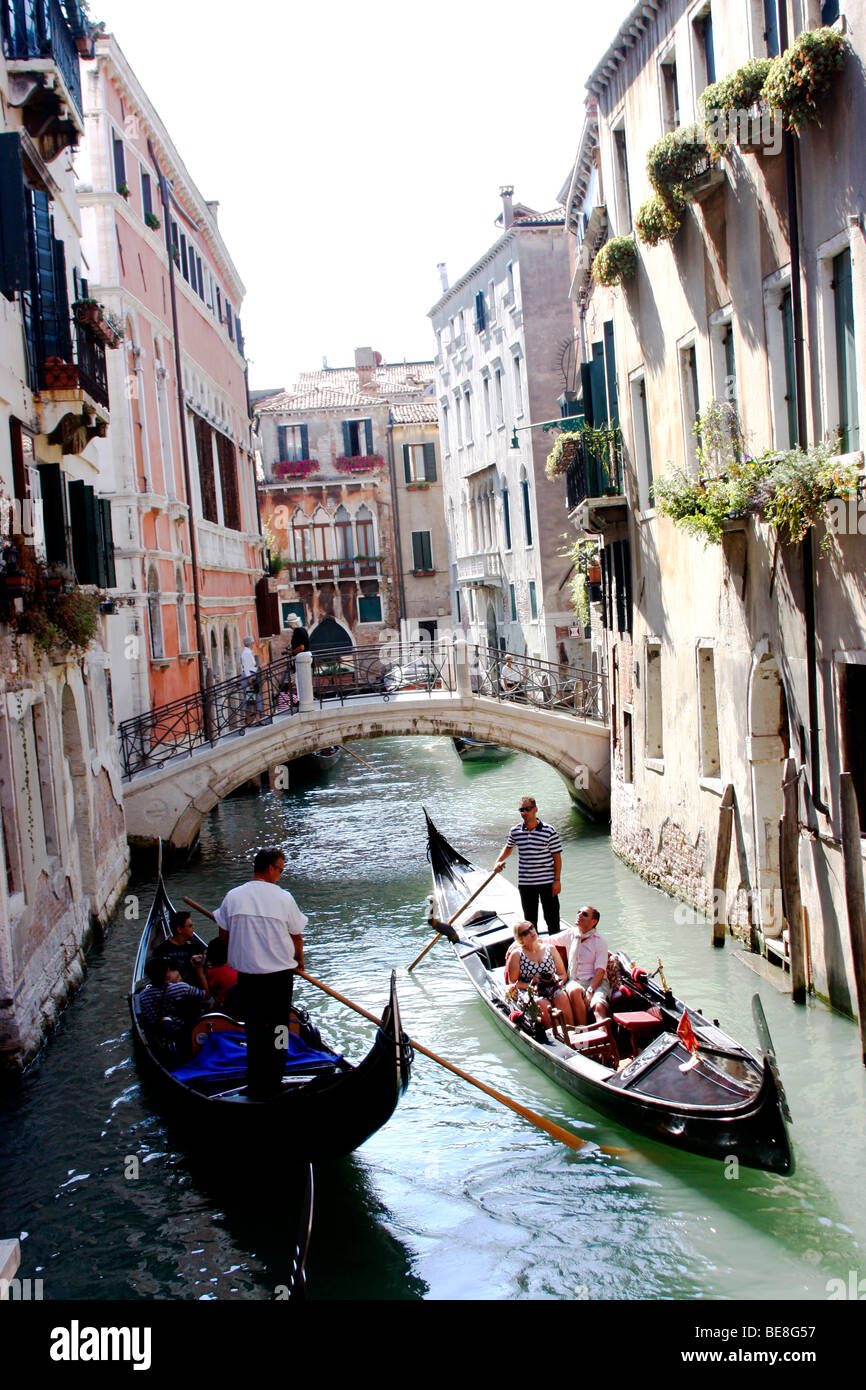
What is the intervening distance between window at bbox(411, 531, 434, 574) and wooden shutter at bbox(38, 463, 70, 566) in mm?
24297

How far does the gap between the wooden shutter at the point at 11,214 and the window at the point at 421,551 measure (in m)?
26.2

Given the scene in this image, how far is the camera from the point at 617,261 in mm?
11188

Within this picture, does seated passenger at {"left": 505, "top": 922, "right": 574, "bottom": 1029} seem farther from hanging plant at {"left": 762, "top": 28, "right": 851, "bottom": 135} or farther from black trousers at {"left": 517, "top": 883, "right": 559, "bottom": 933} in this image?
hanging plant at {"left": 762, "top": 28, "right": 851, "bottom": 135}

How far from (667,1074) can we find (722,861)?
Result: 9.90 feet

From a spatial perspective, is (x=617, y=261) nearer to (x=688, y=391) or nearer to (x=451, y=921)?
(x=688, y=391)

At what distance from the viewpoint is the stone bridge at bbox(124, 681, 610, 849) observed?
14.7 m

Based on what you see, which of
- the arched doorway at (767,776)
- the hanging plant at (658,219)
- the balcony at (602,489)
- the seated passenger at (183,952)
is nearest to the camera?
the seated passenger at (183,952)

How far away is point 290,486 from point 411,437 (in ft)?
11.0

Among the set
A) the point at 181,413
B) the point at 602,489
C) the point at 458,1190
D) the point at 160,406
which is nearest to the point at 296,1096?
the point at 458,1190

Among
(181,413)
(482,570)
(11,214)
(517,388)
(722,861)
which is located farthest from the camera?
(482,570)

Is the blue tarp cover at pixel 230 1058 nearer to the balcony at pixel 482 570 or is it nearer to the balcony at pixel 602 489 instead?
the balcony at pixel 602 489

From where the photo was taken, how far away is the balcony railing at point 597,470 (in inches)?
486

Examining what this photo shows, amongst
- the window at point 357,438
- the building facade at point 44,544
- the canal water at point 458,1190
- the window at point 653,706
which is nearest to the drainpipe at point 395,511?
the window at point 357,438

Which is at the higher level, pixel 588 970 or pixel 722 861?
pixel 722 861
